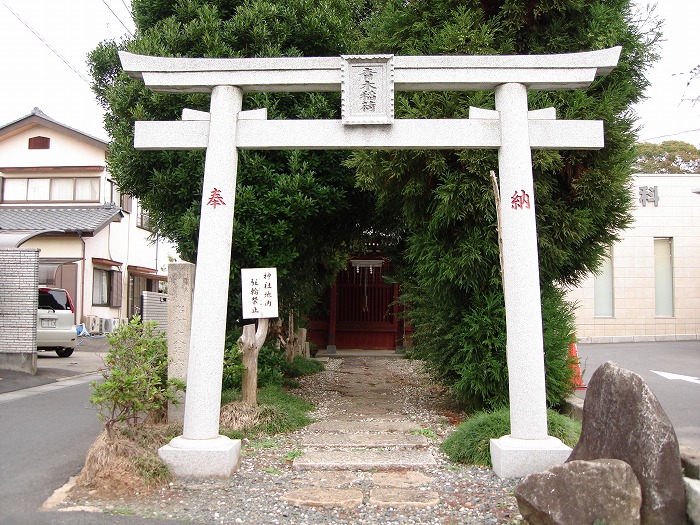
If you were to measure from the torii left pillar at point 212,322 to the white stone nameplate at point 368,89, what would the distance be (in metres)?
1.18

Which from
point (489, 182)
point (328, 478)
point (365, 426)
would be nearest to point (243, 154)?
point (489, 182)

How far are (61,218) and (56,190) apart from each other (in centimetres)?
213

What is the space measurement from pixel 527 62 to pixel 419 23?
8.23ft

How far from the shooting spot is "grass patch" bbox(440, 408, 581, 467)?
6.28 meters

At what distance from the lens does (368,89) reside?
6.16m

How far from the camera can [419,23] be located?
820 cm

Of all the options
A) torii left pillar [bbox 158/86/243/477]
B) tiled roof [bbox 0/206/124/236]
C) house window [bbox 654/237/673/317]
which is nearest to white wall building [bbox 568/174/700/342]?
house window [bbox 654/237/673/317]

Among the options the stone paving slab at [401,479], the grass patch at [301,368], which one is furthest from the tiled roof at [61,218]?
the stone paving slab at [401,479]

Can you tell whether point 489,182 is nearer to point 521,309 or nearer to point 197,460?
point 521,309

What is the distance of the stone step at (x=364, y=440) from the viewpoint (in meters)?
6.95

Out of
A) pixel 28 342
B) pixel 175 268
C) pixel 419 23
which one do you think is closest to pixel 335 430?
pixel 175 268

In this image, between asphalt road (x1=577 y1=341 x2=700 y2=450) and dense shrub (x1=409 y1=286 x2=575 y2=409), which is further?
asphalt road (x1=577 y1=341 x2=700 y2=450)

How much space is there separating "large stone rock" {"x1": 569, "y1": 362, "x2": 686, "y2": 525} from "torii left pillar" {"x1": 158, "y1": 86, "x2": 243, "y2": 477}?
10.7ft

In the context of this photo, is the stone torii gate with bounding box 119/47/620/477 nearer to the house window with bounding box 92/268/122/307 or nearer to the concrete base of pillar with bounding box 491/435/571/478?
the concrete base of pillar with bounding box 491/435/571/478
